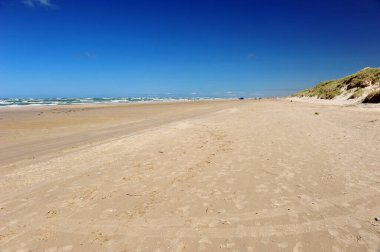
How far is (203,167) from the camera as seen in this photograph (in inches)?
305

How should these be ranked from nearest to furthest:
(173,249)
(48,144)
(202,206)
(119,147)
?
(173,249), (202,206), (119,147), (48,144)

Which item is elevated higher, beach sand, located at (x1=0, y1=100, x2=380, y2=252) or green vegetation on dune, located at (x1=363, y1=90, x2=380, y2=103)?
green vegetation on dune, located at (x1=363, y1=90, x2=380, y2=103)

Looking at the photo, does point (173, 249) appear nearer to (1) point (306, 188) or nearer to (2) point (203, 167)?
(1) point (306, 188)

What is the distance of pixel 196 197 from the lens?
5.73 metres

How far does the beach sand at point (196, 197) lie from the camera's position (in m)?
4.18

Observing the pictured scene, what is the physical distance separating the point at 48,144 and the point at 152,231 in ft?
31.1

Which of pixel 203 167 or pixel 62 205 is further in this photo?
pixel 203 167

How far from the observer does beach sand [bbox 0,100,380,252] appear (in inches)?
164

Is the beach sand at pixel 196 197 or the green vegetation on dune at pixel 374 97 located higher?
the green vegetation on dune at pixel 374 97

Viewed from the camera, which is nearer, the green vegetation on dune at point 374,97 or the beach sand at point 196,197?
the beach sand at point 196,197

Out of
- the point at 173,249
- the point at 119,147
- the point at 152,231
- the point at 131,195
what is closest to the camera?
the point at 173,249

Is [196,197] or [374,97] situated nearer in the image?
[196,197]

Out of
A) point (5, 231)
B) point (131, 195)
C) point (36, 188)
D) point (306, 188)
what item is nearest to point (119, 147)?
point (36, 188)

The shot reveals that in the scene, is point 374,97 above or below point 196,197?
above
